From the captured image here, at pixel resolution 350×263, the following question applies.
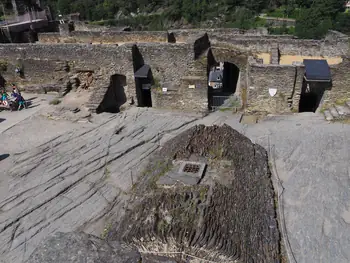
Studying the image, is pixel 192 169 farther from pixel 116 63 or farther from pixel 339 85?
pixel 339 85

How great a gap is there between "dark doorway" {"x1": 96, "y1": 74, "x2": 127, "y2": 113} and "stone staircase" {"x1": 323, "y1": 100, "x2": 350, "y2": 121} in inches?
348

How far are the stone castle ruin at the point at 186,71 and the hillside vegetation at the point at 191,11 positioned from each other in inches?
1382

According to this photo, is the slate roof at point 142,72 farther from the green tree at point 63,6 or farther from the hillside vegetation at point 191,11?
the green tree at point 63,6

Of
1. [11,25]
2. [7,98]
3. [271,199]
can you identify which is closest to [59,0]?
[11,25]

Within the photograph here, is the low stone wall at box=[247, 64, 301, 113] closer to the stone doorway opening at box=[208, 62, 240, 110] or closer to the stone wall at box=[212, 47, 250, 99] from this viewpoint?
the stone wall at box=[212, 47, 250, 99]

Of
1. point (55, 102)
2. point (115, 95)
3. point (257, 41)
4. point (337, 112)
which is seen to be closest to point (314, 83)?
point (337, 112)

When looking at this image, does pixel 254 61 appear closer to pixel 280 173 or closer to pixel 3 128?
pixel 280 173

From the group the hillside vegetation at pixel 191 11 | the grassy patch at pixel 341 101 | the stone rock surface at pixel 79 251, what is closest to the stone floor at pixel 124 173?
the grassy patch at pixel 341 101

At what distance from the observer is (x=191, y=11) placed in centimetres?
6500

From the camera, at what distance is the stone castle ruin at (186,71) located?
13.6 meters

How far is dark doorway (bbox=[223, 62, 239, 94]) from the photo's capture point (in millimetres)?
17453

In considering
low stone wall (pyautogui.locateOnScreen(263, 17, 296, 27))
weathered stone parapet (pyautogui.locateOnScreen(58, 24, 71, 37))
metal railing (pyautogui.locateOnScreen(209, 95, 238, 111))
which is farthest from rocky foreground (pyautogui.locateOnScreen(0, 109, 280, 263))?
low stone wall (pyautogui.locateOnScreen(263, 17, 296, 27))

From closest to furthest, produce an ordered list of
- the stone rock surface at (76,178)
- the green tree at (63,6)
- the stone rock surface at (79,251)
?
the stone rock surface at (79,251)
the stone rock surface at (76,178)
the green tree at (63,6)

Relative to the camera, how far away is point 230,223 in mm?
7309
